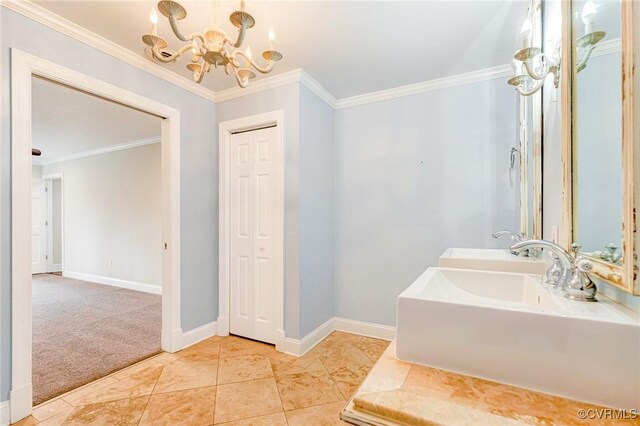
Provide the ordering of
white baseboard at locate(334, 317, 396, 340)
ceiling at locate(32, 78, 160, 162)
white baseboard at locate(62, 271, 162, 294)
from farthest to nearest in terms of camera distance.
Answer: white baseboard at locate(62, 271, 162, 294), ceiling at locate(32, 78, 160, 162), white baseboard at locate(334, 317, 396, 340)

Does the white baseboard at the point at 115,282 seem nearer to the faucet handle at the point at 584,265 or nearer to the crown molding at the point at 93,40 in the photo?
the crown molding at the point at 93,40

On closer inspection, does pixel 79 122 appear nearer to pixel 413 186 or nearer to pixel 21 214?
pixel 21 214

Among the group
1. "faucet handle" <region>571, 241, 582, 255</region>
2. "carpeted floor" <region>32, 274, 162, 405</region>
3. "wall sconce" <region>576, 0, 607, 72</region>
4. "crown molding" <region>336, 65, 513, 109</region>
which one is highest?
"crown molding" <region>336, 65, 513, 109</region>

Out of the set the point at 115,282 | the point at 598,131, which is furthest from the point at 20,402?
the point at 115,282

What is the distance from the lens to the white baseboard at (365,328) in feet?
9.30

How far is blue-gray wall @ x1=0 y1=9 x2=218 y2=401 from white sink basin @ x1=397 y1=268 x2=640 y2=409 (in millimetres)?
2257

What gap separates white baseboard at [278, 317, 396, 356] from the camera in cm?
249

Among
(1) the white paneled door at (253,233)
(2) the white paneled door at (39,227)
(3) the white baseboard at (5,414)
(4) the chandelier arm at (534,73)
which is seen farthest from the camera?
(2) the white paneled door at (39,227)

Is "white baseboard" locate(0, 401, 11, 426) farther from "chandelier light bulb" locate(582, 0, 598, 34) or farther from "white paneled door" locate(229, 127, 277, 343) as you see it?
"chandelier light bulb" locate(582, 0, 598, 34)

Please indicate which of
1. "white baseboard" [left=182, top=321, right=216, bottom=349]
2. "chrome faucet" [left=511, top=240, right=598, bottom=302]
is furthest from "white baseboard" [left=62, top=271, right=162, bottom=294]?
"chrome faucet" [left=511, top=240, right=598, bottom=302]

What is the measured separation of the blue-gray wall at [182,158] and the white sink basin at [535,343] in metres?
2.26

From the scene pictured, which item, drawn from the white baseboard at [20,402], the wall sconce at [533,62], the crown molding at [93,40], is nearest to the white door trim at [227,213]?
the crown molding at [93,40]

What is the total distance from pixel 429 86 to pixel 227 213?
2.34 m

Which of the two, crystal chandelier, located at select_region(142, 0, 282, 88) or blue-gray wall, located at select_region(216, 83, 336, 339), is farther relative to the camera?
blue-gray wall, located at select_region(216, 83, 336, 339)
